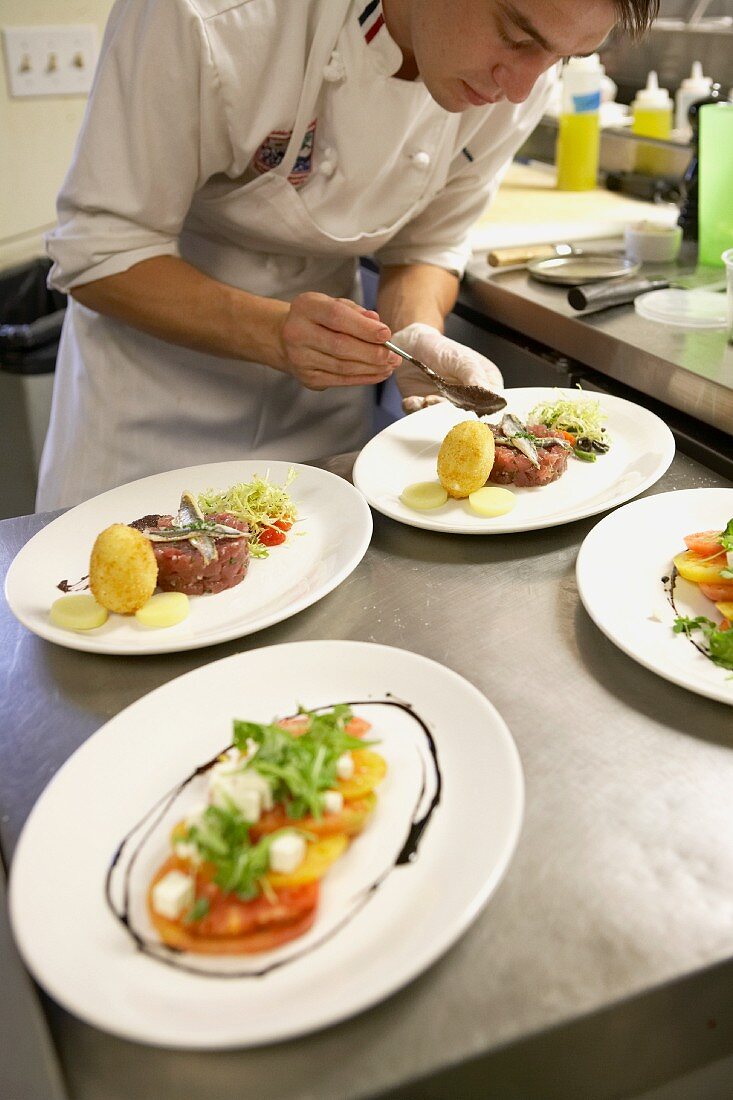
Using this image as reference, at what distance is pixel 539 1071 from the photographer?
0.63 meters

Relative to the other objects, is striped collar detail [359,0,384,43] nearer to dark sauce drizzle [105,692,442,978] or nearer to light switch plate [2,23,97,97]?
dark sauce drizzle [105,692,442,978]

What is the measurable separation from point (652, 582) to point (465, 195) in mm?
1085

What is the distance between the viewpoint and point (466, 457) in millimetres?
1191

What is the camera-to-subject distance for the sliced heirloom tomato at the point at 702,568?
39.8 inches

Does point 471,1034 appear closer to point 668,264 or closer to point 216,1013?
point 216,1013

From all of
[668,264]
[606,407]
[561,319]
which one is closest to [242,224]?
[561,319]

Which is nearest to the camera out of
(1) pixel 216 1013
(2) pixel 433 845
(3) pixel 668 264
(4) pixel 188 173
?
(1) pixel 216 1013

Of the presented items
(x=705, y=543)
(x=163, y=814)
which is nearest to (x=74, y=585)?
(x=163, y=814)

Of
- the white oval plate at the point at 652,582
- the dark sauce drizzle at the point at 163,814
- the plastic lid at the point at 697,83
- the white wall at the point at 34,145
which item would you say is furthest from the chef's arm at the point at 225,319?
the plastic lid at the point at 697,83

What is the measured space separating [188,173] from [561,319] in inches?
26.9

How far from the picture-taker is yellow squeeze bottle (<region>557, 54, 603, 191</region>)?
234 cm

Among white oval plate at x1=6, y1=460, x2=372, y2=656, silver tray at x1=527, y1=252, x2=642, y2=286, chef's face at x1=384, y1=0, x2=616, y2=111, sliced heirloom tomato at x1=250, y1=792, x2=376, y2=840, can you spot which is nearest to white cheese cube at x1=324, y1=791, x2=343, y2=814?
sliced heirloom tomato at x1=250, y1=792, x2=376, y2=840

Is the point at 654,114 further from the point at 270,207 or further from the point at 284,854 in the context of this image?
the point at 284,854

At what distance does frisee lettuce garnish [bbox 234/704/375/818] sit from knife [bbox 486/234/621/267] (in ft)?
4.51
